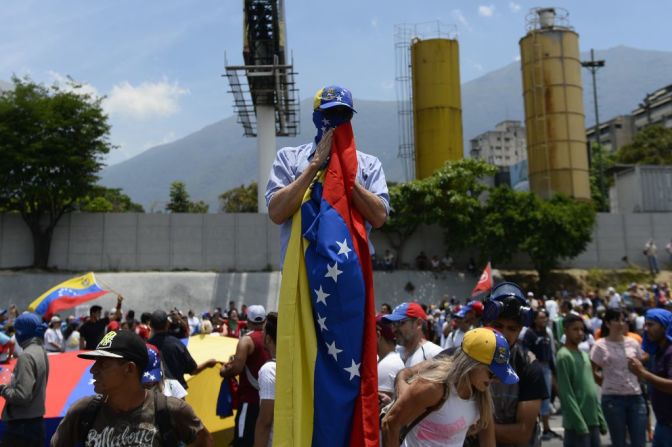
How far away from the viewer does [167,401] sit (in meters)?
3.36

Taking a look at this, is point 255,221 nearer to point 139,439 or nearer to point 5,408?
point 5,408

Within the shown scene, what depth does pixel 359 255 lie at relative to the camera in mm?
3059

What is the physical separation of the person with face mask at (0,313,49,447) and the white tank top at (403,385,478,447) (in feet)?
12.7

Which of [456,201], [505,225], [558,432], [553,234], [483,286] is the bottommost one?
[558,432]

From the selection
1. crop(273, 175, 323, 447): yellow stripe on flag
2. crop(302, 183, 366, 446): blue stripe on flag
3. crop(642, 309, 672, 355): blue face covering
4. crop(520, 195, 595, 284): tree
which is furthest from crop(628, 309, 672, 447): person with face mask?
crop(520, 195, 595, 284): tree

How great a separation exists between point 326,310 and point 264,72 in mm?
32685

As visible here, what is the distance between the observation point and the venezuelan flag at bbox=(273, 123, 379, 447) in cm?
290

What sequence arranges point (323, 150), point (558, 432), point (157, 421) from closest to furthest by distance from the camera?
point (323, 150), point (157, 421), point (558, 432)

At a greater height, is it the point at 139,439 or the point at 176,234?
the point at 176,234

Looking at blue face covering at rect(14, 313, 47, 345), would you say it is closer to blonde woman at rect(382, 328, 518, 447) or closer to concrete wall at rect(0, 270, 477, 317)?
blonde woman at rect(382, 328, 518, 447)

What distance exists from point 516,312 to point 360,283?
70.6 inches

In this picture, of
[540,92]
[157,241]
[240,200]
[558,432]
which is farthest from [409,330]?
[240,200]

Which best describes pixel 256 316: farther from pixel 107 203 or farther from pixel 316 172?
pixel 107 203

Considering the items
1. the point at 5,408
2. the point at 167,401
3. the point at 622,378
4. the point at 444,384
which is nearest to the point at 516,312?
the point at 444,384
